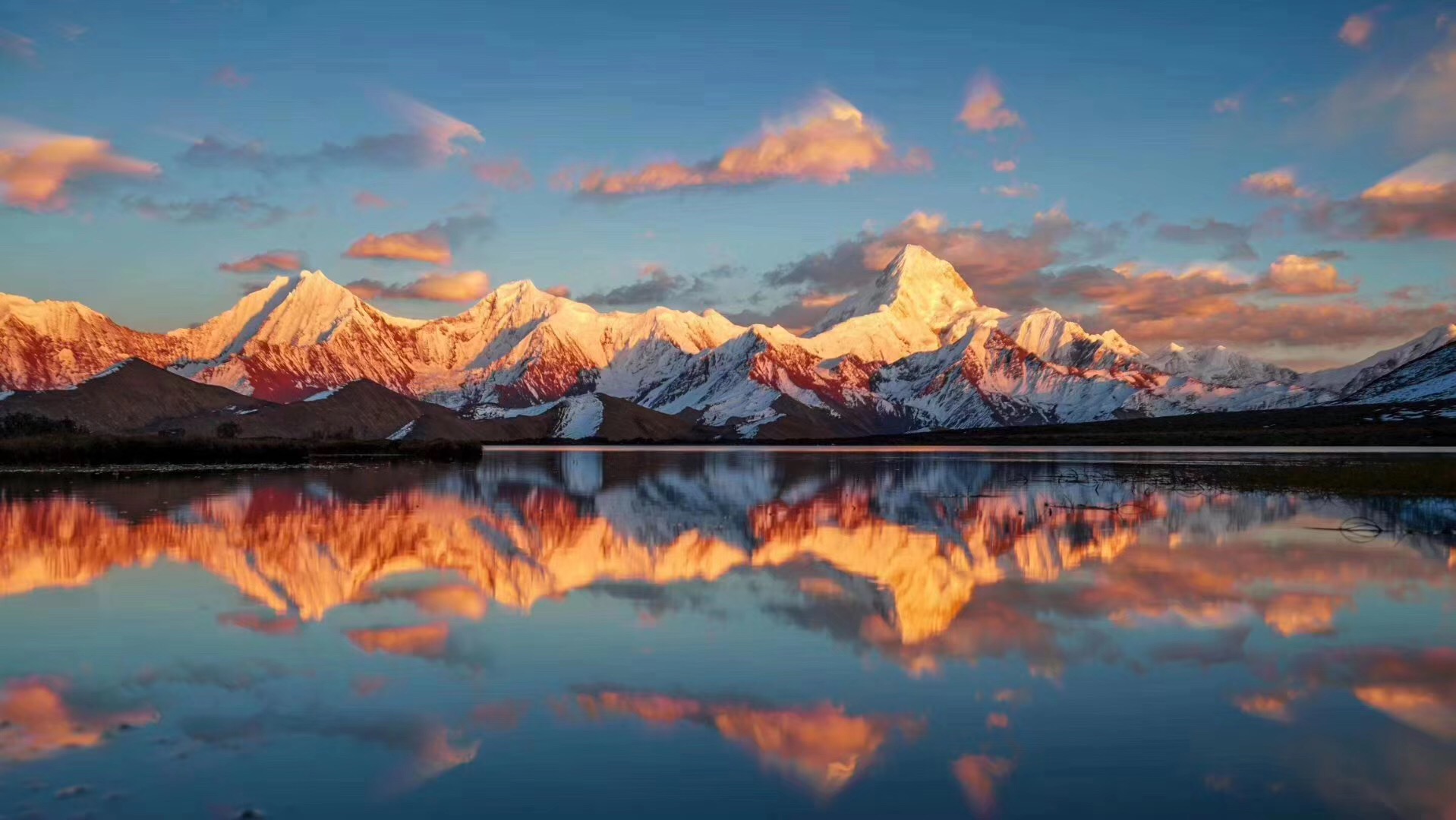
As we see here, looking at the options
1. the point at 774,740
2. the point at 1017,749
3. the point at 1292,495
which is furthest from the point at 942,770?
the point at 1292,495

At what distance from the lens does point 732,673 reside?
17.9 m

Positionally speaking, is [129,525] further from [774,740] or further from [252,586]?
[774,740]

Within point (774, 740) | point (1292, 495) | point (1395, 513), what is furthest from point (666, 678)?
point (1292, 495)

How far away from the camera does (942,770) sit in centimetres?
1302

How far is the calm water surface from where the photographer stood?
12508mm

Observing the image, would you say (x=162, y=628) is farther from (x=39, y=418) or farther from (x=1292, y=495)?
(x=39, y=418)

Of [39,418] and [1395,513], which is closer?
[1395,513]

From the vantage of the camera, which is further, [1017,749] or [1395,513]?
[1395,513]

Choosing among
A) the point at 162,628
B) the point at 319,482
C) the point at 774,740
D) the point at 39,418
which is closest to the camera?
the point at 774,740

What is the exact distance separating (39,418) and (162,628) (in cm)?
16081

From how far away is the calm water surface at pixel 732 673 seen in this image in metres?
12.5

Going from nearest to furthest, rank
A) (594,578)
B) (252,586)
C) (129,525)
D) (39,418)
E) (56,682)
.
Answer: (56,682) → (252,586) → (594,578) → (129,525) → (39,418)

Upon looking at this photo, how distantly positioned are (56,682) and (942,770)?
14.2 m

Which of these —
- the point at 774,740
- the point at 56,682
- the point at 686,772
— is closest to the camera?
the point at 686,772
